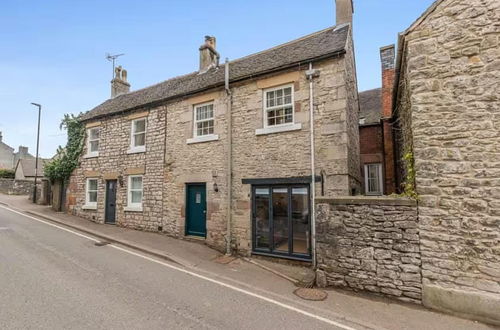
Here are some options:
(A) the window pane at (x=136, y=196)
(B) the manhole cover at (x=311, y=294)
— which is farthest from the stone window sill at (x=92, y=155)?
(B) the manhole cover at (x=311, y=294)

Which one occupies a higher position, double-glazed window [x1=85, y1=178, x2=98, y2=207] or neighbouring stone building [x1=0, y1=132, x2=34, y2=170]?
neighbouring stone building [x1=0, y1=132, x2=34, y2=170]

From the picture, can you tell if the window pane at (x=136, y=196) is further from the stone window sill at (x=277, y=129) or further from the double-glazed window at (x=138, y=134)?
the stone window sill at (x=277, y=129)

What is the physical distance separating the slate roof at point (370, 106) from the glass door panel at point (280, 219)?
750cm

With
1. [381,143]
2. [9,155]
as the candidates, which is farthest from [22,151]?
[381,143]

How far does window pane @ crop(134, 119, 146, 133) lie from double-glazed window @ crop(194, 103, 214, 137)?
3.45 metres

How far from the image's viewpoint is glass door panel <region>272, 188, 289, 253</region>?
8.72 m

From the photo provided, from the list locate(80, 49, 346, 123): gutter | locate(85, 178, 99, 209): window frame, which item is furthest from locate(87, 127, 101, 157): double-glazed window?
locate(85, 178, 99, 209): window frame

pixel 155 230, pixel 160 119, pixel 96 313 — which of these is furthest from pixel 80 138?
pixel 96 313

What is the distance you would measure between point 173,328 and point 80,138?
14898 mm

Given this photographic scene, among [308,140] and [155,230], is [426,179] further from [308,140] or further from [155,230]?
[155,230]

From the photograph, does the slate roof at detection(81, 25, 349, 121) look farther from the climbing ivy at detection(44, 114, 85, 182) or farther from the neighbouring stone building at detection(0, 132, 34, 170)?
the neighbouring stone building at detection(0, 132, 34, 170)

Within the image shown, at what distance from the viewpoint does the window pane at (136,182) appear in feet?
42.0

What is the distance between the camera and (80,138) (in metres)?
15.6

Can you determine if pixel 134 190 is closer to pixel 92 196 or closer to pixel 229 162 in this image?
pixel 92 196
